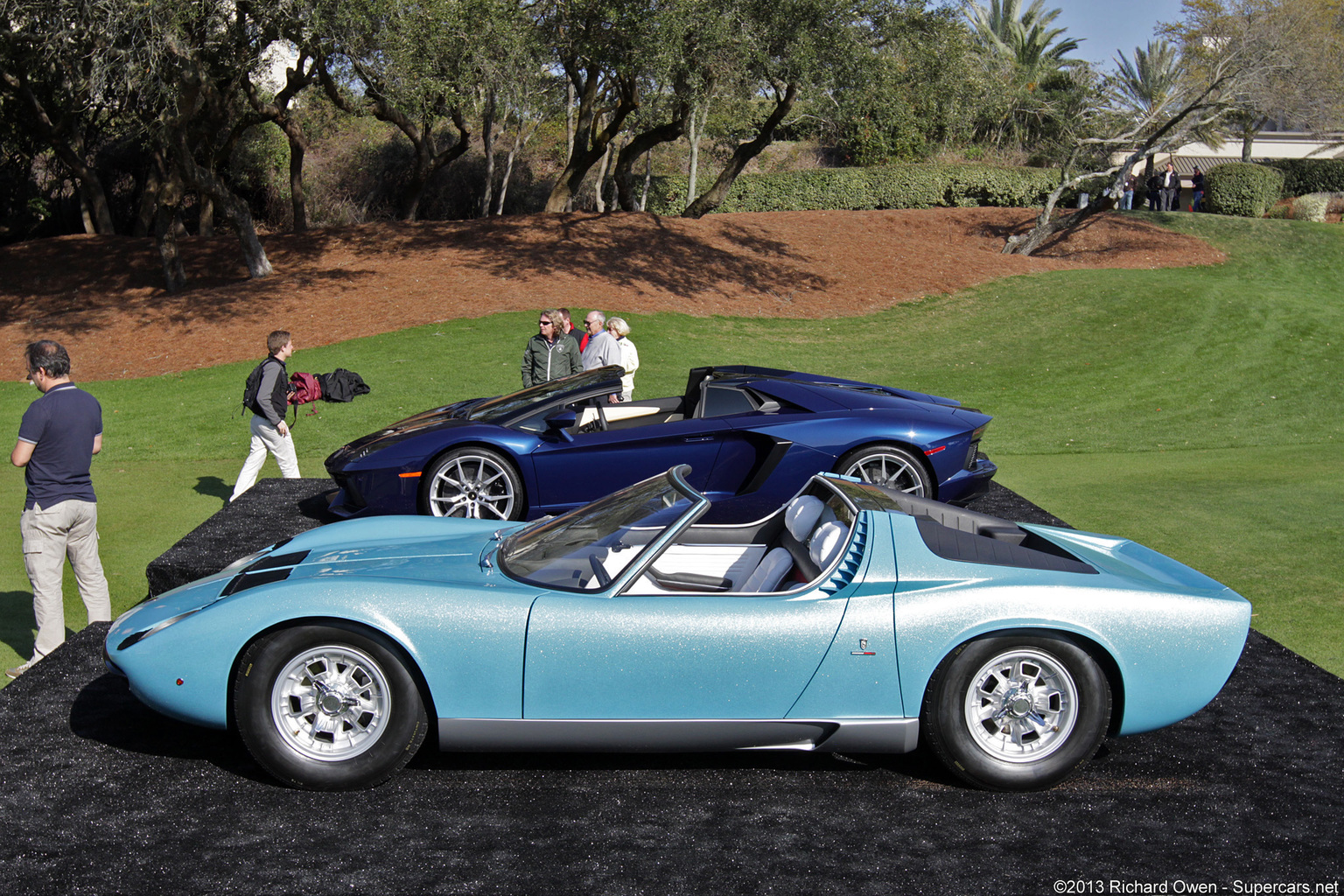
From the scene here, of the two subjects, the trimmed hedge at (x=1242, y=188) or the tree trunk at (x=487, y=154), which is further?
the trimmed hedge at (x=1242, y=188)

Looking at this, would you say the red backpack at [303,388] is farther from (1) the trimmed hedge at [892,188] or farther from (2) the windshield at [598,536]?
(1) the trimmed hedge at [892,188]

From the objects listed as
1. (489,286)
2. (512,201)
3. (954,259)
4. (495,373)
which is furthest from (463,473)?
(512,201)

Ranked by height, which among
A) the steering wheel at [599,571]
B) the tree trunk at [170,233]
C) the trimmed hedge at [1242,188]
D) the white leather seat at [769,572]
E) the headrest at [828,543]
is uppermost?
the trimmed hedge at [1242,188]

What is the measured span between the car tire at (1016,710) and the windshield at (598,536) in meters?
1.22

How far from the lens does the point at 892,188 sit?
31859mm

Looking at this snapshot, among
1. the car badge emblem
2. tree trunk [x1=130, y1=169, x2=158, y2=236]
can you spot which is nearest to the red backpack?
the car badge emblem

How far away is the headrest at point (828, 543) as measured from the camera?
13.7 ft

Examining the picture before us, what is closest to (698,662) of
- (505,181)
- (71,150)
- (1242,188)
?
(71,150)

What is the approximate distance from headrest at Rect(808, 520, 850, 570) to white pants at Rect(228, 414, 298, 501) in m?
6.14

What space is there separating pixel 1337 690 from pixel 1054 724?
191 centimetres

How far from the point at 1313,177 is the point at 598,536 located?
41.1 m

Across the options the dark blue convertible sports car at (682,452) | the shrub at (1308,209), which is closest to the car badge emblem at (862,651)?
the dark blue convertible sports car at (682,452)

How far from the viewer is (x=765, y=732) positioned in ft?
12.8

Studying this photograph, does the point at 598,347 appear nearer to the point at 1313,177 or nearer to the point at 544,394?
the point at 544,394
